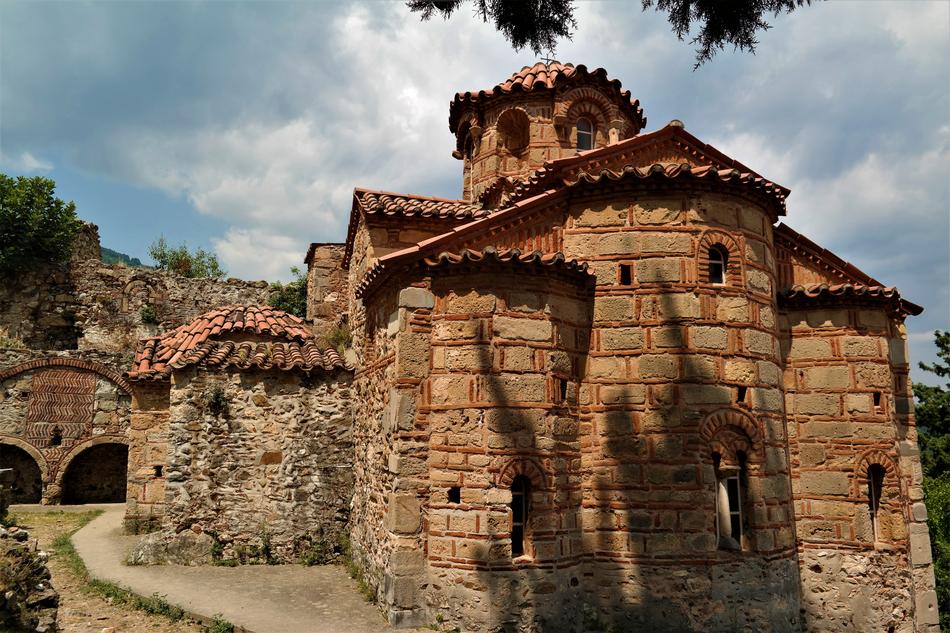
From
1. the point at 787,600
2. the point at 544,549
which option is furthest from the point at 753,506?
the point at 544,549

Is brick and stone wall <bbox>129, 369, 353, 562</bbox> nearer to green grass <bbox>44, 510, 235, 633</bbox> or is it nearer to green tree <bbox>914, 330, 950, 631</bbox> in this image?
green grass <bbox>44, 510, 235, 633</bbox>

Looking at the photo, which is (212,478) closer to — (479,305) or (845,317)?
(479,305)

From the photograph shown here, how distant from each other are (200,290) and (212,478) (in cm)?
1342

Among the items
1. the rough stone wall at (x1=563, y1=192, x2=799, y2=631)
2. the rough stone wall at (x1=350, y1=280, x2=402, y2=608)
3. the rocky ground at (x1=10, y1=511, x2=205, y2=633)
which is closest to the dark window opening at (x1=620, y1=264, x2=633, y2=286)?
the rough stone wall at (x1=563, y1=192, x2=799, y2=631)

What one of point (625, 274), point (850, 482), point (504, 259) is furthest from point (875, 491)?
point (504, 259)

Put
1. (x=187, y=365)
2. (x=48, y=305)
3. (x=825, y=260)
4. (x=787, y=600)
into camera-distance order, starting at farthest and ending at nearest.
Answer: (x=48, y=305)
(x=187, y=365)
(x=825, y=260)
(x=787, y=600)

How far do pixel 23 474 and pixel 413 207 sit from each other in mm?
13352

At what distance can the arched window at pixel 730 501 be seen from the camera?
771 cm

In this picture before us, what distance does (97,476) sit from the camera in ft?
57.3

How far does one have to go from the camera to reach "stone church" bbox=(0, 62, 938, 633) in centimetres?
→ 735

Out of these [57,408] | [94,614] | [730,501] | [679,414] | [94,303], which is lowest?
[94,614]

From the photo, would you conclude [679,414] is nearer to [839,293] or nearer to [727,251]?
[727,251]

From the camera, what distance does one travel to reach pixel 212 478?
1025 cm

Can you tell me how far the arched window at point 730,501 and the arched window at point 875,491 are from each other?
2.29 meters
